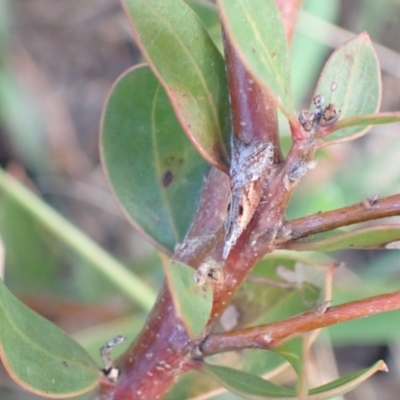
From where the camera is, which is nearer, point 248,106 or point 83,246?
point 248,106

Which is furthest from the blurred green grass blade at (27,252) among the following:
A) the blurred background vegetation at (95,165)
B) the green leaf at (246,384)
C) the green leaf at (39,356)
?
the green leaf at (246,384)

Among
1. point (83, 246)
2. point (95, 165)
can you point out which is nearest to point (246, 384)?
point (83, 246)

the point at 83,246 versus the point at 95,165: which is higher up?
the point at 95,165

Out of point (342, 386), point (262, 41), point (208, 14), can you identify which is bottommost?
point (342, 386)

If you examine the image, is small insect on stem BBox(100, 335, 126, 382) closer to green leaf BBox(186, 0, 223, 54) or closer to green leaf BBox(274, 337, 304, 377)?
green leaf BBox(274, 337, 304, 377)

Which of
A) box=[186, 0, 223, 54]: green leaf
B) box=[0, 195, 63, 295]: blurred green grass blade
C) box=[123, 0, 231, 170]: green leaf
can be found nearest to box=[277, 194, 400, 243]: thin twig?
box=[123, 0, 231, 170]: green leaf

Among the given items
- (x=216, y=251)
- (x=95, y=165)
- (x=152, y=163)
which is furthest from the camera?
(x=95, y=165)

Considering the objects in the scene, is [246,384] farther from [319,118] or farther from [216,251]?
[319,118]
